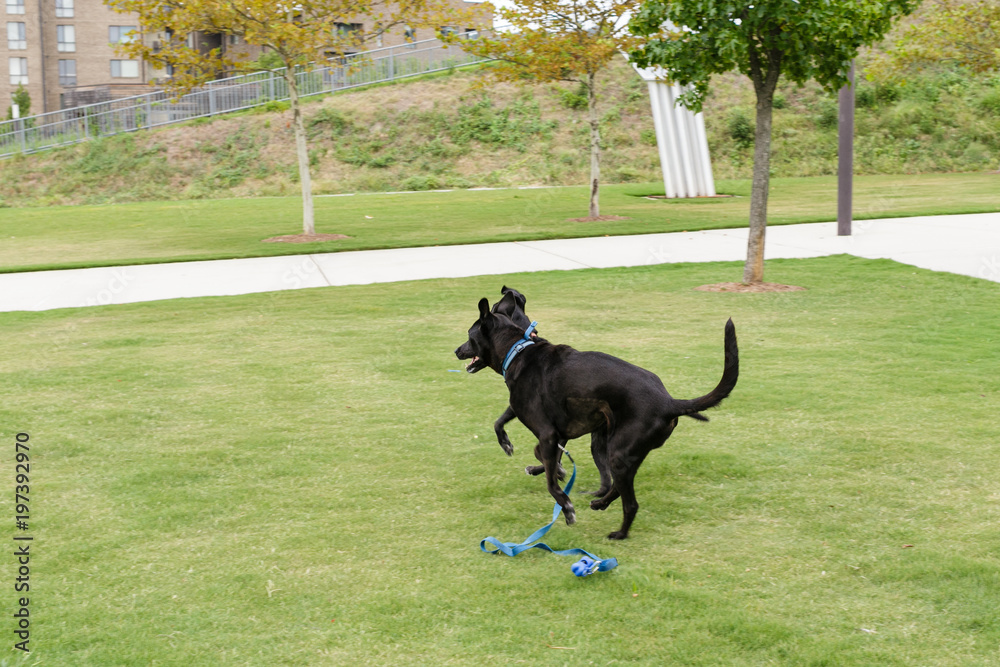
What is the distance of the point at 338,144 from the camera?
35.8 m

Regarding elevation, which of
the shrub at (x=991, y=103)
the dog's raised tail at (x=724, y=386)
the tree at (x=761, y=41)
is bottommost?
the dog's raised tail at (x=724, y=386)

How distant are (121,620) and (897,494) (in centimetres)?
385

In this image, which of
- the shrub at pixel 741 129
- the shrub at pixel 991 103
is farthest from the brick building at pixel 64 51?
the shrub at pixel 991 103

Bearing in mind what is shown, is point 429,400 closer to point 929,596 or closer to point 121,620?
point 121,620

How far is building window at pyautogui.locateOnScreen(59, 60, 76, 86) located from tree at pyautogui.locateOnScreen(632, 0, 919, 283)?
56.9 metres

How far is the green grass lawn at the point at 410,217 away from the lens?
17.2 m

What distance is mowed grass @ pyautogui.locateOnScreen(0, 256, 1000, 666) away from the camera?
3.75m

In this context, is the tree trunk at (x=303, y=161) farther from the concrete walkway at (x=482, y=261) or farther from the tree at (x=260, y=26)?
the concrete walkway at (x=482, y=261)

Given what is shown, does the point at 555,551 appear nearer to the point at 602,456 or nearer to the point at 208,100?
the point at 602,456

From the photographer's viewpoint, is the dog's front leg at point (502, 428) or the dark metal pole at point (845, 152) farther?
the dark metal pole at point (845, 152)

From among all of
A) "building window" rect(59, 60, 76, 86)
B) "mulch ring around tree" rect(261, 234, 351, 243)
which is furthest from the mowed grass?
"building window" rect(59, 60, 76, 86)

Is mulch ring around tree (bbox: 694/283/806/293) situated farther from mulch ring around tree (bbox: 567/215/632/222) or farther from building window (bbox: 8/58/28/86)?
building window (bbox: 8/58/28/86)

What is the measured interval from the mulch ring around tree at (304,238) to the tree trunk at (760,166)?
8.50 m

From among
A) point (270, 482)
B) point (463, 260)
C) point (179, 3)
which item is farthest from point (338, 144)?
point (270, 482)
